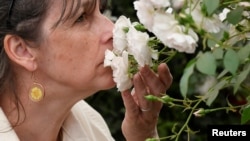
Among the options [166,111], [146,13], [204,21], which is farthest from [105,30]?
[166,111]

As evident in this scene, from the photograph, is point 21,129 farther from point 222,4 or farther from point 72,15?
point 222,4

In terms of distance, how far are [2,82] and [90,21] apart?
0.37m

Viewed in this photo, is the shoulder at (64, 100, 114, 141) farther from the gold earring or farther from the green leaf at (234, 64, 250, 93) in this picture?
the green leaf at (234, 64, 250, 93)

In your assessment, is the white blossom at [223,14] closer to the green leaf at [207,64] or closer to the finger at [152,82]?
the green leaf at [207,64]

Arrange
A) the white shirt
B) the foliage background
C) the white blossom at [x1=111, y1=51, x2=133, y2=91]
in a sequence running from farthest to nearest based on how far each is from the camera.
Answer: the foliage background < the white shirt < the white blossom at [x1=111, y1=51, x2=133, y2=91]

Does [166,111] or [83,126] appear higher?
[83,126]

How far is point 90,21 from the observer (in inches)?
78.5

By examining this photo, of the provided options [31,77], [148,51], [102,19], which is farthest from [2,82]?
[148,51]

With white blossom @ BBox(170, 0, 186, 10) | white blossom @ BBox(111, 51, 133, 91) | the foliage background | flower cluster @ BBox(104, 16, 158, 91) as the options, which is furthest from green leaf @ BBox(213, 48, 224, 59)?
the foliage background

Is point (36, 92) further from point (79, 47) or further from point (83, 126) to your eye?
point (83, 126)

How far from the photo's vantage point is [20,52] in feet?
6.78

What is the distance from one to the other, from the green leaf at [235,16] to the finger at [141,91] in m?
0.53

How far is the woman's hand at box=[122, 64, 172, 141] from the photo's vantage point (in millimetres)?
1891

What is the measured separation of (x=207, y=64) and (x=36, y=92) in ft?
3.12
